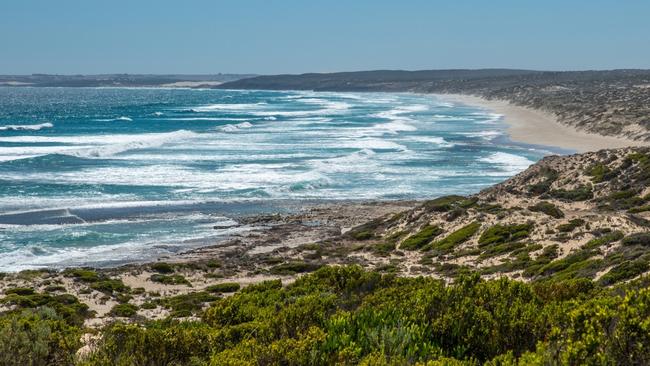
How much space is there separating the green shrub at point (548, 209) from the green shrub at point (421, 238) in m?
4.19

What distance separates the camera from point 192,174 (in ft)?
162

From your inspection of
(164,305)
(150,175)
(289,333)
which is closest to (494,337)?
(289,333)

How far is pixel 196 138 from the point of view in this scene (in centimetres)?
7744

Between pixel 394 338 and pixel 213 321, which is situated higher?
pixel 394 338

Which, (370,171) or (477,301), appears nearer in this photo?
(477,301)

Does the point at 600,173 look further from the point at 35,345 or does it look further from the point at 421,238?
the point at 35,345

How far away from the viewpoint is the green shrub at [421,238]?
28234 millimetres

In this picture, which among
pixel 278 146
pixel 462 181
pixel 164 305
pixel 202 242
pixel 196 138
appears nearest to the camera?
pixel 164 305

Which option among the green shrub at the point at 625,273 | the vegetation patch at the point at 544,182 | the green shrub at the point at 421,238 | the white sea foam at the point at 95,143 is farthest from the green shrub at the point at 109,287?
the white sea foam at the point at 95,143

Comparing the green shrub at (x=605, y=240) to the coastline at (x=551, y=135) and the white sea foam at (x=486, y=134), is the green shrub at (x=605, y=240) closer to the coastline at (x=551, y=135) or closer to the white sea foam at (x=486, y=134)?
the coastline at (x=551, y=135)

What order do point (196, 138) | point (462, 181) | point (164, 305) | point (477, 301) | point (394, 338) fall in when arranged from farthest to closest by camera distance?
point (196, 138) < point (462, 181) < point (164, 305) < point (477, 301) < point (394, 338)

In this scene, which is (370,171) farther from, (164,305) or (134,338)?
(134,338)

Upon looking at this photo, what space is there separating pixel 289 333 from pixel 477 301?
Answer: 2.73m

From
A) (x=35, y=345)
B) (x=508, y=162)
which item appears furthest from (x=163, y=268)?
(x=508, y=162)
